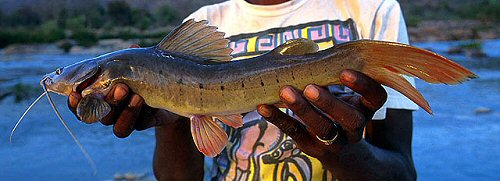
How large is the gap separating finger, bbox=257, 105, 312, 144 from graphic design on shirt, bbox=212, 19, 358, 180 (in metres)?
0.46

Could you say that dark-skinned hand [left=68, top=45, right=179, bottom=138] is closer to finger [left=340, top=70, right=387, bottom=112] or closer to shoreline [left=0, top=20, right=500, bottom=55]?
finger [left=340, top=70, right=387, bottom=112]

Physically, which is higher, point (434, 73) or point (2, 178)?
point (434, 73)

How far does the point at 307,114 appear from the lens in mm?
1887

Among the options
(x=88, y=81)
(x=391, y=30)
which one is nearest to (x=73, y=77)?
(x=88, y=81)

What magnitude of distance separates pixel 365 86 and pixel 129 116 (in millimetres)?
799

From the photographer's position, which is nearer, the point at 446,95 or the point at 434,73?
the point at 434,73

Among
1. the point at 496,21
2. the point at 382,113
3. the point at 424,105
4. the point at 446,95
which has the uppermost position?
the point at 424,105

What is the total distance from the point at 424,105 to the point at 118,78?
971 mm

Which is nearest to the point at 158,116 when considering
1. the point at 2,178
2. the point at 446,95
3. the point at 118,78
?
the point at 118,78

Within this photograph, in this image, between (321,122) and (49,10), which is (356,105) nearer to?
(321,122)

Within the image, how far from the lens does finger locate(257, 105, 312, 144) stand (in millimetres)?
1896

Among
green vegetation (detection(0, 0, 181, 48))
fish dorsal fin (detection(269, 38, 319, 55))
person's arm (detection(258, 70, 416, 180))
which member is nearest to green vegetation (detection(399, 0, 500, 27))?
green vegetation (detection(0, 0, 181, 48))

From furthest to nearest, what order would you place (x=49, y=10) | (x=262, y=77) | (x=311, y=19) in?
(x=49, y=10)
(x=311, y=19)
(x=262, y=77)

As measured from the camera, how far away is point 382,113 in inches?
100
